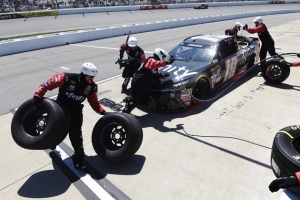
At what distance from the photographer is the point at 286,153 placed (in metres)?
2.87

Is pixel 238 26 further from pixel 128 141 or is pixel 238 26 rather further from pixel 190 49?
pixel 128 141

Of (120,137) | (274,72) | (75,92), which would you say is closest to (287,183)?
(120,137)

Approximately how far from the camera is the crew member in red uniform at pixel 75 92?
365 centimetres

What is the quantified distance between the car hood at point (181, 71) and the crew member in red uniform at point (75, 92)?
210 cm

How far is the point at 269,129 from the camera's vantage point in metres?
4.80

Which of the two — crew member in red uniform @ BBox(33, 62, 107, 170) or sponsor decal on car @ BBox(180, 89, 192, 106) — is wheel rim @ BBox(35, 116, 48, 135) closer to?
crew member in red uniform @ BBox(33, 62, 107, 170)

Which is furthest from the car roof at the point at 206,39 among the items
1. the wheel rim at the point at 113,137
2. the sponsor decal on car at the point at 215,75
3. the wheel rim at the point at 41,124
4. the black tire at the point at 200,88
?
the wheel rim at the point at 41,124

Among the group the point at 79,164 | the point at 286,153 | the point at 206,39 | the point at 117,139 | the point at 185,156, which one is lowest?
the point at 185,156

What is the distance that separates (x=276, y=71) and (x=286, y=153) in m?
5.00

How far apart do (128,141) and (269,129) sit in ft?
→ 9.75

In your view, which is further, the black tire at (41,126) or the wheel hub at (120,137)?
the wheel hub at (120,137)

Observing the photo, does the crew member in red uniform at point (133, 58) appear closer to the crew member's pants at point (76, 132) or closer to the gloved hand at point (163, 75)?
the gloved hand at point (163, 75)

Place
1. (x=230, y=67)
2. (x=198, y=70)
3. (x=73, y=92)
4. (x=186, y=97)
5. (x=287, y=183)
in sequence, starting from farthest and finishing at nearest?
(x=230, y=67) → (x=198, y=70) → (x=186, y=97) → (x=73, y=92) → (x=287, y=183)

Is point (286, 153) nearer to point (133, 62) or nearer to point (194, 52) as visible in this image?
point (194, 52)
